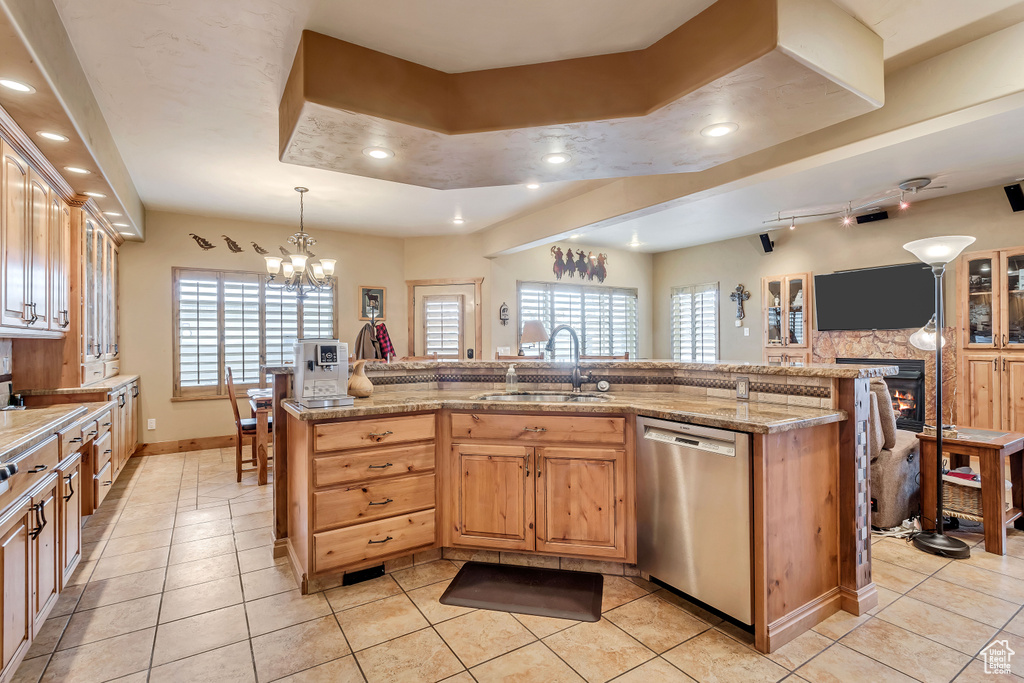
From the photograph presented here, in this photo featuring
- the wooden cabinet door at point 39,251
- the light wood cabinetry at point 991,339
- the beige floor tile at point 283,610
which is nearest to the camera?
the beige floor tile at point 283,610

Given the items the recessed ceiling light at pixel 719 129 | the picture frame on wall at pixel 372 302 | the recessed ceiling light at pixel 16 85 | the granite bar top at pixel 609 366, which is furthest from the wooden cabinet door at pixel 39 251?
the recessed ceiling light at pixel 719 129

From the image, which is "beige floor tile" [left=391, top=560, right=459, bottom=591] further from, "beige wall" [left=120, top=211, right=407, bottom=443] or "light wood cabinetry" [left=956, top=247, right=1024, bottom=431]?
"light wood cabinetry" [left=956, top=247, right=1024, bottom=431]

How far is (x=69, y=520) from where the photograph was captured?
2.45 m

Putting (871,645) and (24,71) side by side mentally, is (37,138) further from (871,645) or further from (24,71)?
(871,645)

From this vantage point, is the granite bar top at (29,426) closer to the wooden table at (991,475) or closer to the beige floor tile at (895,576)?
the beige floor tile at (895,576)

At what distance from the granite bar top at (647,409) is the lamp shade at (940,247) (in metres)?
1.38

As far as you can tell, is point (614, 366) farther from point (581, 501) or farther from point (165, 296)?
point (165, 296)

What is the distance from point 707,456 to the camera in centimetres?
216

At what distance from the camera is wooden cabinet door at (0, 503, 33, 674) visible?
164cm

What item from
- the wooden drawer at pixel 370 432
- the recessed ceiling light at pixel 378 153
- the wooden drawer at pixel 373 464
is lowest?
the wooden drawer at pixel 373 464

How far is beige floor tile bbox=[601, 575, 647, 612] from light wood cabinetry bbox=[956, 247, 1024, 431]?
4.58 m

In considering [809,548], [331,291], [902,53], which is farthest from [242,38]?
[331,291]

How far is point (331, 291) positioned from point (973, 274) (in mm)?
7185

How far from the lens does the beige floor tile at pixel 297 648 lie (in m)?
1.89
